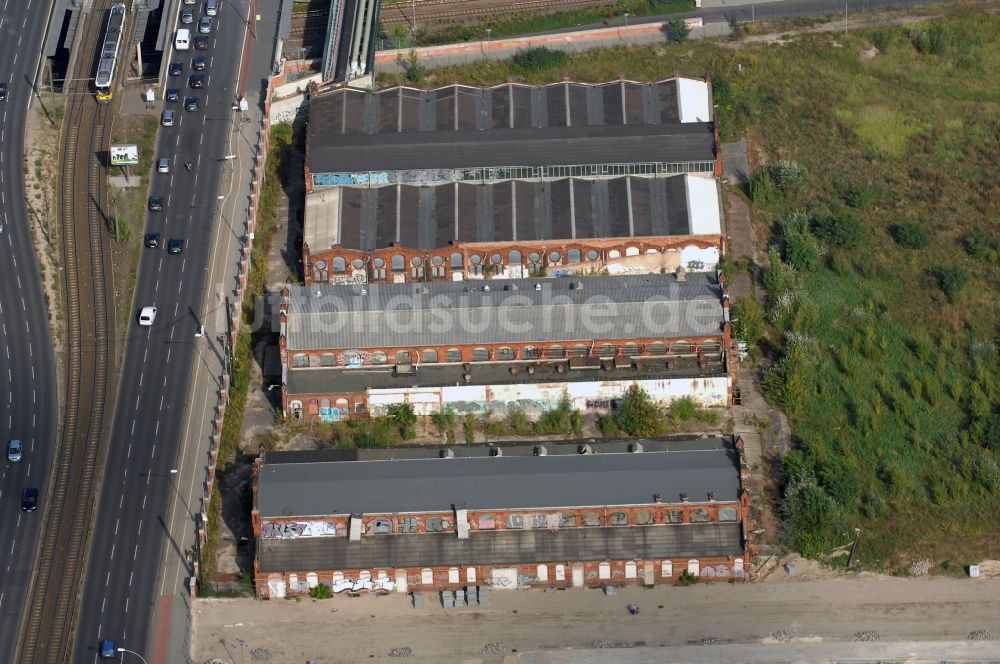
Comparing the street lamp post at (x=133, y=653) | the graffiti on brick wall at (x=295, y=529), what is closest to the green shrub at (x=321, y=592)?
the graffiti on brick wall at (x=295, y=529)

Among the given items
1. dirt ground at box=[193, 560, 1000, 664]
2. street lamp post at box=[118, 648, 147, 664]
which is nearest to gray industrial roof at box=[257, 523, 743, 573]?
dirt ground at box=[193, 560, 1000, 664]

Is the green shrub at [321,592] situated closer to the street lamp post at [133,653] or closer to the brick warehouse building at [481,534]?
the brick warehouse building at [481,534]

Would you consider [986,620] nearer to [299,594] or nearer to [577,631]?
[577,631]

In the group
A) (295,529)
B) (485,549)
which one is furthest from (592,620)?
(295,529)

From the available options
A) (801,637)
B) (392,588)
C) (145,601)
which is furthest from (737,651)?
(145,601)

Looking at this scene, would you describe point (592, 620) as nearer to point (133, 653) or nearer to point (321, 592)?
point (321, 592)

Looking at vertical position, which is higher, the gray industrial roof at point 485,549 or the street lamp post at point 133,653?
the gray industrial roof at point 485,549
